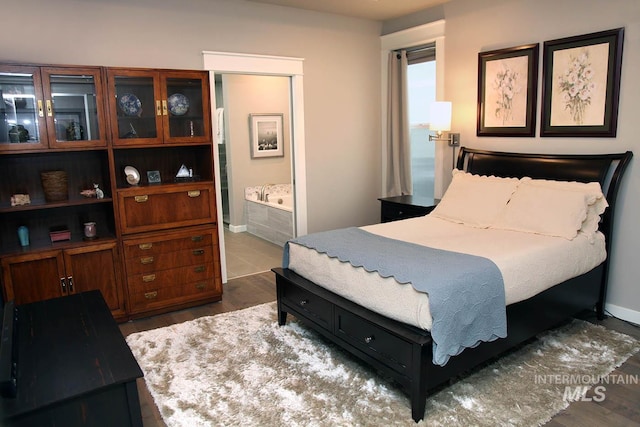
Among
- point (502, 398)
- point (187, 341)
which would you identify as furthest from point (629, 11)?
point (187, 341)

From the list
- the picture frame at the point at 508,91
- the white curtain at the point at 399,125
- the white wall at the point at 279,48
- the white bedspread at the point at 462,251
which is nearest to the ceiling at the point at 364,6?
the white wall at the point at 279,48

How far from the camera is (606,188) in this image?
3.40 meters

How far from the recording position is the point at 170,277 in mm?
3871

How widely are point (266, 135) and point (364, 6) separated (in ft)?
8.93

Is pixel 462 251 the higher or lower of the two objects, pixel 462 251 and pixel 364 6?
the lower

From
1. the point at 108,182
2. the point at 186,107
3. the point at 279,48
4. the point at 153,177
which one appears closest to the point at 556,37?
the point at 279,48

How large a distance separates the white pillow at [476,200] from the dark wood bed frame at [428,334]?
0.28 meters

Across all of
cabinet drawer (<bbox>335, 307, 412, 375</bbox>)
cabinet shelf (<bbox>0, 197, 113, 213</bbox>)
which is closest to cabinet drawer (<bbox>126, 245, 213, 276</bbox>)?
cabinet shelf (<bbox>0, 197, 113, 213</bbox>)

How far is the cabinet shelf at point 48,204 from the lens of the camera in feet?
10.6

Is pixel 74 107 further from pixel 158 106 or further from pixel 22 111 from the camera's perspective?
pixel 158 106

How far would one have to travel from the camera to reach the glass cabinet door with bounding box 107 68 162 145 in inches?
139

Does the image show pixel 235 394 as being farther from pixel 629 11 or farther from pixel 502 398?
pixel 629 11

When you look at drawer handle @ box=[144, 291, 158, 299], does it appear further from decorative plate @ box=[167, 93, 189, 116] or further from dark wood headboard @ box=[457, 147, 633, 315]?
dark wood headboard @ box=[457, 147, 633, 315]

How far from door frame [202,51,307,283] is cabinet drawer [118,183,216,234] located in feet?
0.89
